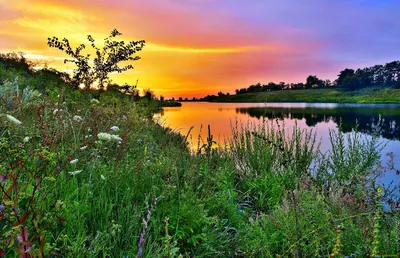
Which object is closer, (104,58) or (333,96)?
(104,58)

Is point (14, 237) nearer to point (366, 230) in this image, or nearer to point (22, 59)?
point (366, 230)

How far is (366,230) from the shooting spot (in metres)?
2.17

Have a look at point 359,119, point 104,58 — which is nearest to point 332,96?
point 359,119

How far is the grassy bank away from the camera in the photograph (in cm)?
5262

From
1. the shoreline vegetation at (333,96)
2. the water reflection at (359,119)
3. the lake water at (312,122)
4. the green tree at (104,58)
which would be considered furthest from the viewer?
the shoreline vegetation at (333,96)

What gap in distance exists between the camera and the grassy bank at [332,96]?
52.6 meters

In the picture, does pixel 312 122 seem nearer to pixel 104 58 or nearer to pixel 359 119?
pixel 359 119

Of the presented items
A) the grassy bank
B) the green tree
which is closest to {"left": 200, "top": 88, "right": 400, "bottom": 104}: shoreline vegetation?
the grassy bank

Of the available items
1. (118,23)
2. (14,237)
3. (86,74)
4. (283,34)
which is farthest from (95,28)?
(14,237)

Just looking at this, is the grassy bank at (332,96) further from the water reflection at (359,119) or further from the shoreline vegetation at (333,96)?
the water reflection at (359,119)

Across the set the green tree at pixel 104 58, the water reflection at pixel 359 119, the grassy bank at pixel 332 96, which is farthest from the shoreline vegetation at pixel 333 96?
the green tree at pixel 104 58

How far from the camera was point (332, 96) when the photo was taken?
2437 inches

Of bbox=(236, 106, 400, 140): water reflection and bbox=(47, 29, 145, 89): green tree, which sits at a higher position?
bbox=(47, 29, 145, 89): green tree

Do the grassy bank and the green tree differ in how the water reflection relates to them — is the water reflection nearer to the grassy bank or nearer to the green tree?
the green tree
